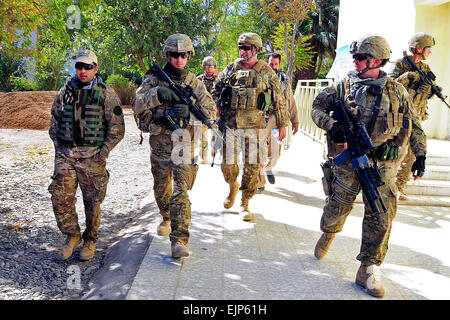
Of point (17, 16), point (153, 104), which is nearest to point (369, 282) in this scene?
point (153, 104)

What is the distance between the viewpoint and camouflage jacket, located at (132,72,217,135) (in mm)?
4211

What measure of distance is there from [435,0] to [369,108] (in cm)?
584

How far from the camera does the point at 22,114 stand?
13867 millimetres

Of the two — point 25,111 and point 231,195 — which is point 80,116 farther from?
point 25,111

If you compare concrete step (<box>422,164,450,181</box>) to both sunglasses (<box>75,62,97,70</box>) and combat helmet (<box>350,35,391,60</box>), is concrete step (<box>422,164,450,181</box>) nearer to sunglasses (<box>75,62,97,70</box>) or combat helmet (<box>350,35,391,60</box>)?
combat helmet (<box>350,35,391,60</box>)

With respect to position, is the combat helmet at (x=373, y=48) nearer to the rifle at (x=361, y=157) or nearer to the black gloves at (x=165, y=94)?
the rifle at (x=361, y=157)

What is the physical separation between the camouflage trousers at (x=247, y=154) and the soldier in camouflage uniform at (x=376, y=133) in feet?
5.50

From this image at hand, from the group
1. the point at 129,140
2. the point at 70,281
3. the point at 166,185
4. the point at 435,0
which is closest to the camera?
the point at 70,281

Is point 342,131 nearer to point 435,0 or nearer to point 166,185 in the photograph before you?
point 166,185

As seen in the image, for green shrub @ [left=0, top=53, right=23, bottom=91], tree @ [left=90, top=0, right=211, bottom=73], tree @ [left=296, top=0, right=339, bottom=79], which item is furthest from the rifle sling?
tree @ [left=296, top=0, right=339, bottom=79]

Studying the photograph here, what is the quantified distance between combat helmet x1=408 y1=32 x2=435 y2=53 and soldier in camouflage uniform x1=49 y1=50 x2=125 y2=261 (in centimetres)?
418

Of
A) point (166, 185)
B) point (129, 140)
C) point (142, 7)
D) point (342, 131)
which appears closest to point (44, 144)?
A: point (129, 140)

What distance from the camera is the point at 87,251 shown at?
4.43 meters

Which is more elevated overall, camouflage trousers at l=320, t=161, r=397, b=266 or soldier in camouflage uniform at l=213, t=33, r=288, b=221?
soldier in camouflage uniform at l=213, t=33, r=288, b=221
